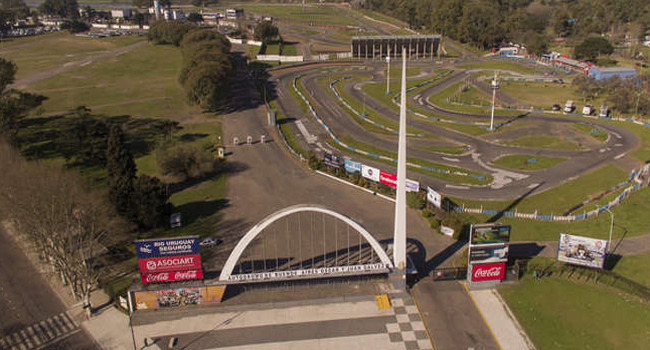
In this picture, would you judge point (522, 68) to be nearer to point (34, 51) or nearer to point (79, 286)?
point (79, 286)

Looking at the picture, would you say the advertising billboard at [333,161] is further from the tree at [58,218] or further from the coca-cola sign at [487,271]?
the tree at [58,218]

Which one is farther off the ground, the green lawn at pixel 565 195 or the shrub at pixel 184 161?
the shrub at pixel 184 161

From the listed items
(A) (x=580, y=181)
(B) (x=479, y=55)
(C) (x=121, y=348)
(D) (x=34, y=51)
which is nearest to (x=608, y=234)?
(A) (x=580, y=181)

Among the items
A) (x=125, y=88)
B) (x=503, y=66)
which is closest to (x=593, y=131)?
(x=503, y=66)

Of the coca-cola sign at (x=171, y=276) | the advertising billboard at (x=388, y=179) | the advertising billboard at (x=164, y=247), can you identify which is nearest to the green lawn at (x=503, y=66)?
the advertising billboard at (x=388, y=179)

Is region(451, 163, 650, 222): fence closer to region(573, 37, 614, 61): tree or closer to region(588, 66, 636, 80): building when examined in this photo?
region(588, 66, 636, 80): building

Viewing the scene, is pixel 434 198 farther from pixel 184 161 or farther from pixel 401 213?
pixel 184 161

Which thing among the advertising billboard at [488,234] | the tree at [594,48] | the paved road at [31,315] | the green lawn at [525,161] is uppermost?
the tree at [594,48]
